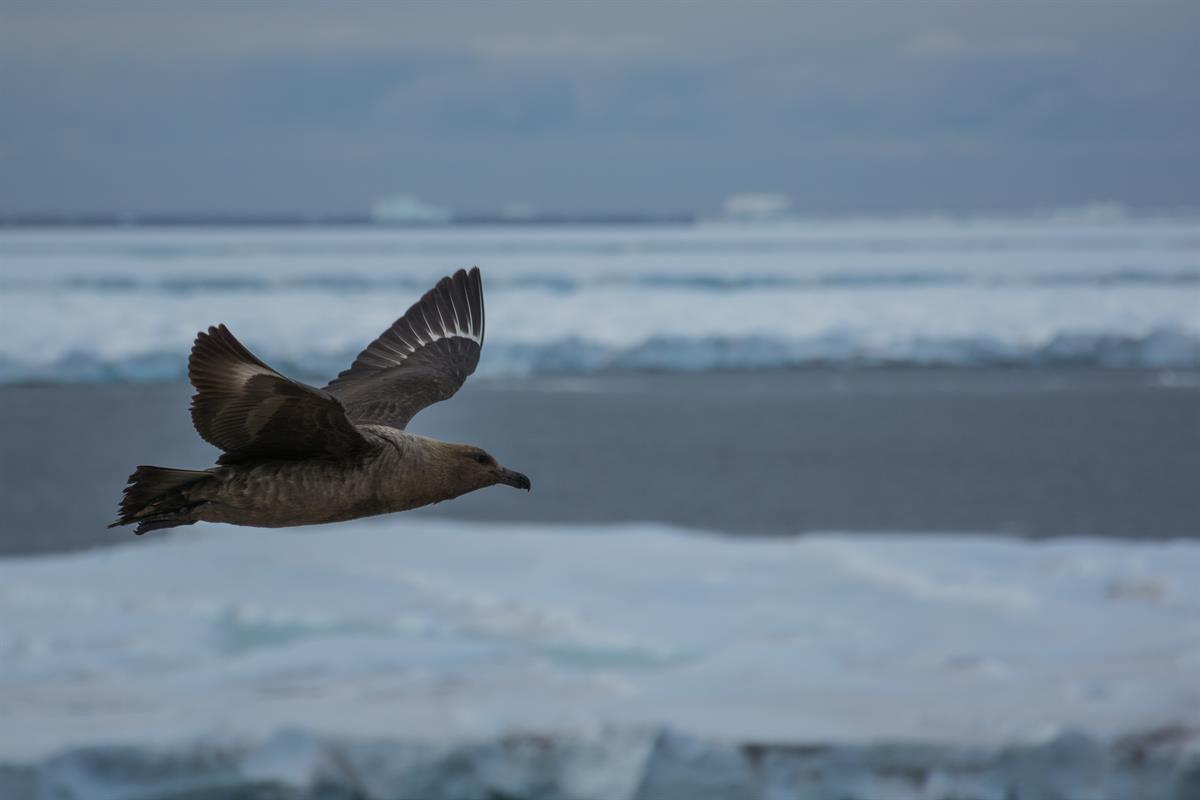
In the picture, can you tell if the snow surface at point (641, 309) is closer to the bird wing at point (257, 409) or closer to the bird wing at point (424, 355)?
the bird wing at point (424, 355)

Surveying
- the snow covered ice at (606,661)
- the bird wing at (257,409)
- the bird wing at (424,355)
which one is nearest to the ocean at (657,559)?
the snow covered ice at (606,661)

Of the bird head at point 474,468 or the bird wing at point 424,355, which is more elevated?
the bird wing at point 424,355

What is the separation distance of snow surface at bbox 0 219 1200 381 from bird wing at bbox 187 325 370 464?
48.5 ft

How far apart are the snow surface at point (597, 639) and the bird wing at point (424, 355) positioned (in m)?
3.67

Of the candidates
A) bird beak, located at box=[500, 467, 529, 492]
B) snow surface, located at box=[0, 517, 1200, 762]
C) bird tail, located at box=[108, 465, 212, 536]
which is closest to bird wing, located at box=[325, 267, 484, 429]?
bird beak, located at box=[500, 467, 529, 492]

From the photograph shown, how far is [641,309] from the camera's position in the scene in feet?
74.5

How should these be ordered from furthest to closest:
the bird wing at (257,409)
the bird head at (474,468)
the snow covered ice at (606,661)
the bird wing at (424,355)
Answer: the snow covered ice at (606,661) → the bird wing at (424,355) → the bird head at (474,468) → the bird wing at (257,409)

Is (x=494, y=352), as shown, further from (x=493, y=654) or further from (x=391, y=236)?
(x=391, y=236)

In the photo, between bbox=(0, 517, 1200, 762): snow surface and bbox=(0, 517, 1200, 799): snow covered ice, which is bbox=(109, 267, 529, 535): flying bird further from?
bbox=(0, 517, 1200, 762): snow surface

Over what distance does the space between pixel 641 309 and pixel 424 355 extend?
18.4 meters

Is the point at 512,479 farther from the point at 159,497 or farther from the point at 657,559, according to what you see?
the point at 657,559

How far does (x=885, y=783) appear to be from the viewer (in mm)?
7527

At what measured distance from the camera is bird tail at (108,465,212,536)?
9.44 ft

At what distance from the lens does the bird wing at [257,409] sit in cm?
279
